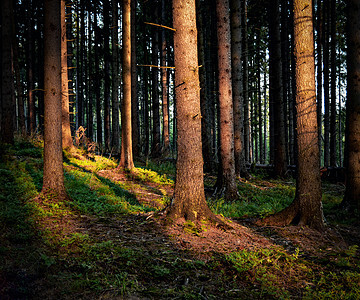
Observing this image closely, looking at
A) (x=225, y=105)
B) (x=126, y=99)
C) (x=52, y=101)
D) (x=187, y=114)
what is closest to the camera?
(x=187, y=114)

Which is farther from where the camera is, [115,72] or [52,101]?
[115,72]

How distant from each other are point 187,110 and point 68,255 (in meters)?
2.81

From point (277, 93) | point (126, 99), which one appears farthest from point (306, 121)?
point (277, 93)

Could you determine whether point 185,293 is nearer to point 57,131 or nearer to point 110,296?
point 110,296

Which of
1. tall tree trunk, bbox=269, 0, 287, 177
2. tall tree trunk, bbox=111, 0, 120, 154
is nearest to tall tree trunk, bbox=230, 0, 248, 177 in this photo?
tall tree trunk, bbox=269, 0, 287, 177

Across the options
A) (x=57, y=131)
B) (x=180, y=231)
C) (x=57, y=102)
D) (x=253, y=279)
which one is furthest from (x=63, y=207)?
(x=253, y=279)

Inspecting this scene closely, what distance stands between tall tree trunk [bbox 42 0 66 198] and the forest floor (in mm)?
503

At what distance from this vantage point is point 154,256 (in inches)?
141

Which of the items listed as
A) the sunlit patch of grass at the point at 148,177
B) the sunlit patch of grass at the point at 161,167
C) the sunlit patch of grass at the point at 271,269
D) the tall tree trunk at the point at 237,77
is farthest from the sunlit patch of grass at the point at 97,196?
the tall tree trunk at the point at 237,77

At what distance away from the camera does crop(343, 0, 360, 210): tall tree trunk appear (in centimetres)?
639

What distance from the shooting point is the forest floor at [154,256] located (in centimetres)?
287

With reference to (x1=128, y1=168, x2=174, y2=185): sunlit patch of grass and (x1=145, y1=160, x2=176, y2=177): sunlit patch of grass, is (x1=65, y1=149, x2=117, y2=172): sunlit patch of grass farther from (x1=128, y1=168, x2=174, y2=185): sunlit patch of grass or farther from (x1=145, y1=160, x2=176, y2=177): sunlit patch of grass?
(x1=145, y1=160, x2=176, y2=177): sunlit patch of grass

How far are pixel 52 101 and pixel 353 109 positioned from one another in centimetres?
703

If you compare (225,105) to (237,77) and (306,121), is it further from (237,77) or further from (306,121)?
Answer: (237,77)
